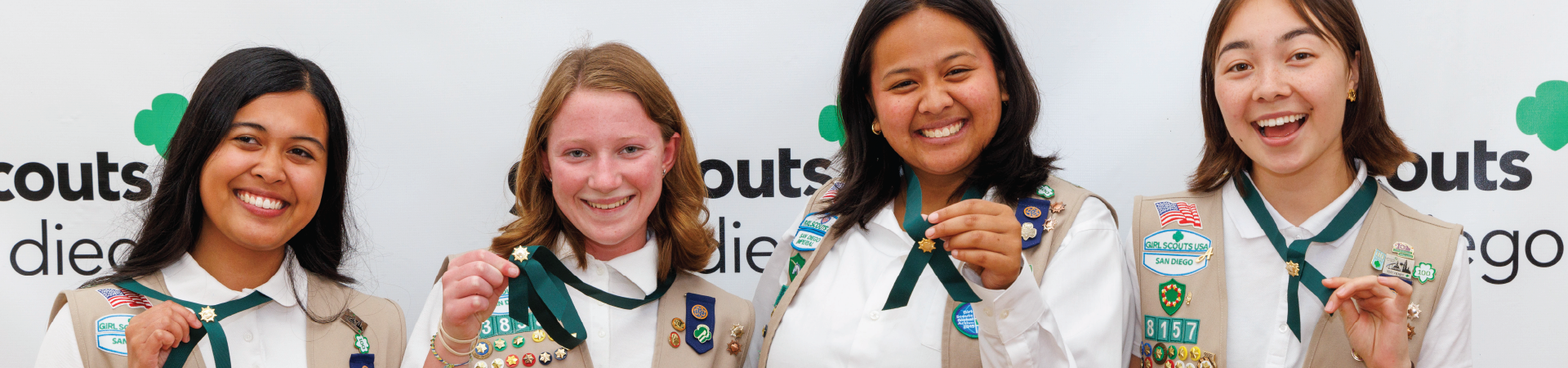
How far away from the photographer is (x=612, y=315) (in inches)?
85.3

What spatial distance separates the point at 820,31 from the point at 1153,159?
1.21 metres

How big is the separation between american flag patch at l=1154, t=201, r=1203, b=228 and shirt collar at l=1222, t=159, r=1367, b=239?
0.25ft

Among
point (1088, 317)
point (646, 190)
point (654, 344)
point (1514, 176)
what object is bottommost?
point (654, 344)

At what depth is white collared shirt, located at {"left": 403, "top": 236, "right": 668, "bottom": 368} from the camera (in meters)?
2.09

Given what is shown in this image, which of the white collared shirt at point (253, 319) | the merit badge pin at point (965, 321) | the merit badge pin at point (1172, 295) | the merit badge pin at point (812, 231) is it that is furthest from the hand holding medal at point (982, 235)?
the white collared shirt at point (253, 319)

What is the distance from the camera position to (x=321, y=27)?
3047 mm

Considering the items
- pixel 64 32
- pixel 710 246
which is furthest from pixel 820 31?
pixel 64 32

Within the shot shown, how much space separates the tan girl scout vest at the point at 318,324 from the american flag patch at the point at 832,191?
116 centimetres

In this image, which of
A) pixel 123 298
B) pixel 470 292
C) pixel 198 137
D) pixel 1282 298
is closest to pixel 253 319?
pixel 123 298

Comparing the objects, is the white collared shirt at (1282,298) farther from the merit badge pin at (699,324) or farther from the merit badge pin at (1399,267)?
the merit badge pin at (699,324)

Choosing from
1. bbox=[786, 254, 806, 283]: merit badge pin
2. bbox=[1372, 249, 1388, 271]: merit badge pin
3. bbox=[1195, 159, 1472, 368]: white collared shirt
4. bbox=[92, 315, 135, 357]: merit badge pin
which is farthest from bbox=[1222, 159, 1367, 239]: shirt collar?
bbox=[92, 315, 135, 357]: merit badge pin

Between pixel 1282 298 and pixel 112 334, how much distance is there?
2702 mm

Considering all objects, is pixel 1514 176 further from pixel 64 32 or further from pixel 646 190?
pixel 64 32

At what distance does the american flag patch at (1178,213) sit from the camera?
2.26m
